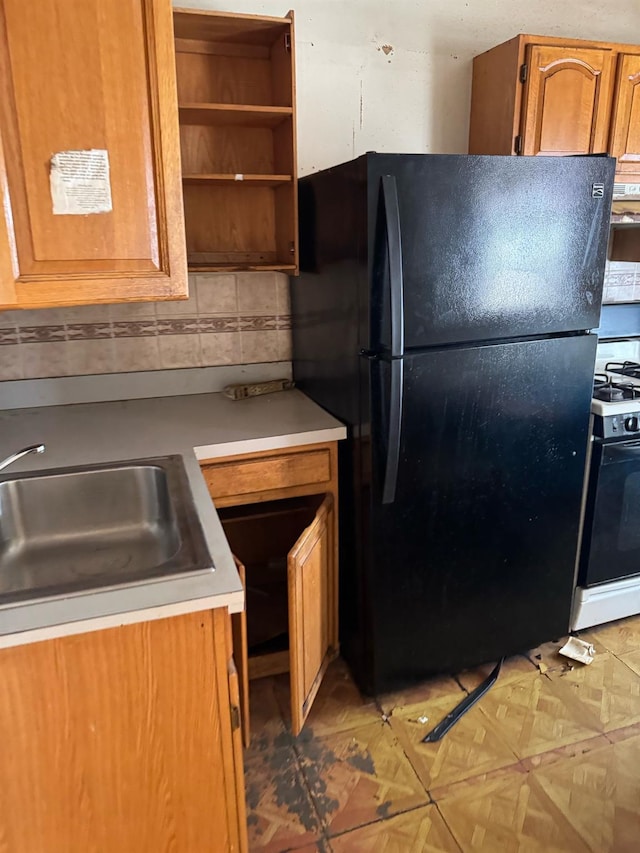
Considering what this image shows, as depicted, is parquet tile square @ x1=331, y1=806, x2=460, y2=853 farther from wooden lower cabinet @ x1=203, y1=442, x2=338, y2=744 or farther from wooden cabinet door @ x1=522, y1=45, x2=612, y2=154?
wooden cabinet door @ x1=522, y1=45, x2=612, y2=154

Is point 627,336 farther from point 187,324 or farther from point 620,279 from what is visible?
point 187,324

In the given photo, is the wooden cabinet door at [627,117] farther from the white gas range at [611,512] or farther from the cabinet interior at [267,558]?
the cabinet interior at [267,558]

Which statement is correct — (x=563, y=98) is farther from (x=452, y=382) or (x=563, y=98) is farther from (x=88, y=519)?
(x=88, y=519)

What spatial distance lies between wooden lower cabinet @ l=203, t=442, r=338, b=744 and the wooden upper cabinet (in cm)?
132

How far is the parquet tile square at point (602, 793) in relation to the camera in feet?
5.09

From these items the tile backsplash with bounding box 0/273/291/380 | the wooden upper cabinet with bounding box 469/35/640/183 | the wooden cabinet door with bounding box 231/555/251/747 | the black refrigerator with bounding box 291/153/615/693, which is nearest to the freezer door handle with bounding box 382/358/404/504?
the black refrigerator with bounding box 291/153/615/693

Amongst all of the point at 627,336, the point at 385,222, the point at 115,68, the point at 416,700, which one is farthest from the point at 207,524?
the point at 627,336

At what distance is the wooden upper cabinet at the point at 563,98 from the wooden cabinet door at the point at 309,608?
4.80 feet

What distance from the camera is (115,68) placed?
1.36 m

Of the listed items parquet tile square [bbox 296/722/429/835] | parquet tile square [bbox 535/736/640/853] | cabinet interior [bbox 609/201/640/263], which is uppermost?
cabinet interior [bbox 609/201/640/263]

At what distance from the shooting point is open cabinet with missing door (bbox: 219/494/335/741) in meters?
1.70

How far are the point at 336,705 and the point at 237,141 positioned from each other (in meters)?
1.92

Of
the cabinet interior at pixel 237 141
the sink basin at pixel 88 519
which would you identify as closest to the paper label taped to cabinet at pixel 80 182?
the cabinet interior at pixel 237 141

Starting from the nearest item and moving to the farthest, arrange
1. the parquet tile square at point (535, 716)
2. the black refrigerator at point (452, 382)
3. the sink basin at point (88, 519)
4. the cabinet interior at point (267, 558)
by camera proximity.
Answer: the sink basin at point (88, 519), the black refrigerator at point (452, 382), the parquet tile square at point (535, 716), the cabinet interior at point (267, 558)
